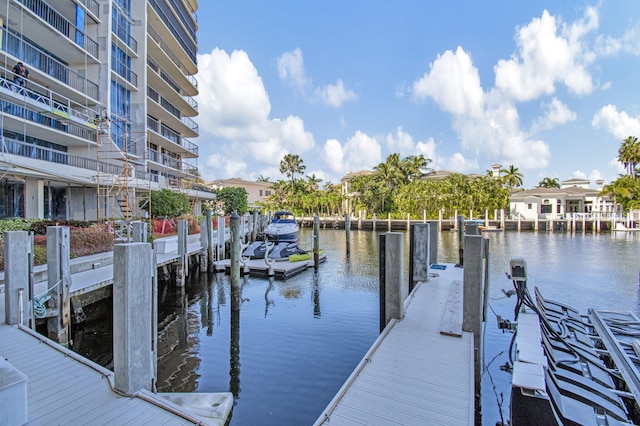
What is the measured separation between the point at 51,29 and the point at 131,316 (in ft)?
76.1

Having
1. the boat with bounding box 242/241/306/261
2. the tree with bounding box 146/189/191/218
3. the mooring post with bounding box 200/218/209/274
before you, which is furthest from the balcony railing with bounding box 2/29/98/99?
the boat with bounding box 242/241/306/261

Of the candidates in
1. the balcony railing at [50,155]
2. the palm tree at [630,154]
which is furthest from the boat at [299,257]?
the palm tree at [630,154]

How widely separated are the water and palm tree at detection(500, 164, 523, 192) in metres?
48.0

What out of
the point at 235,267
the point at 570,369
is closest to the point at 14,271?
the point at 235,267

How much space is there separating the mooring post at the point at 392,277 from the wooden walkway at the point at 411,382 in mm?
282

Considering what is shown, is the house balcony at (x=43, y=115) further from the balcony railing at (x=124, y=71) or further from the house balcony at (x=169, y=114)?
the house balcony at (x=169, y=114)

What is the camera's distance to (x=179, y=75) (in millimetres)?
38094

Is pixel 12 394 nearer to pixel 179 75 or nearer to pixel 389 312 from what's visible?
pixel 389 312

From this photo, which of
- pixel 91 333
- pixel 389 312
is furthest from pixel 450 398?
pixel 91 333

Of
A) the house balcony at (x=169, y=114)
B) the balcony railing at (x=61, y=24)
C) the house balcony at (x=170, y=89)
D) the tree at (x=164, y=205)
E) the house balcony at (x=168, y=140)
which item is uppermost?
the house balcony at (x=170, y=89)

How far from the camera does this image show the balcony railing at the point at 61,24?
19786 millimetres

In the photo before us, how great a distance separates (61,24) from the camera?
21.7m

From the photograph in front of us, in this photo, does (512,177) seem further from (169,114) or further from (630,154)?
(169,114)

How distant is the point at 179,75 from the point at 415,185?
35.0 m
